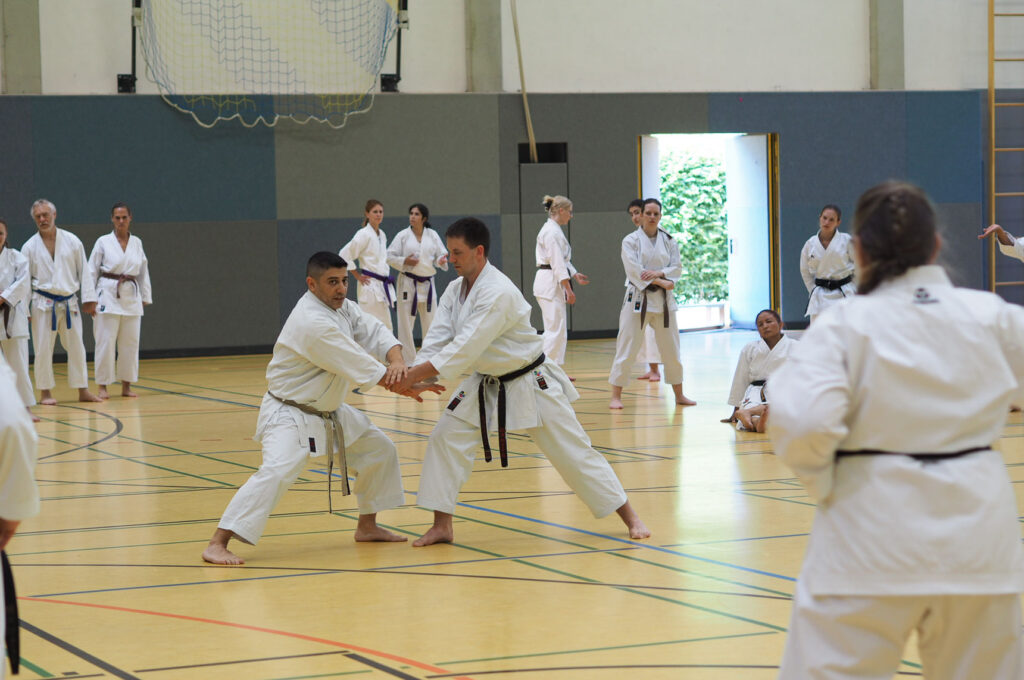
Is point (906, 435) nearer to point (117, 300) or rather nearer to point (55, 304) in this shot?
point (55, 304)

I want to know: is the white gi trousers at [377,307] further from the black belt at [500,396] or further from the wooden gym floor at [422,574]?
the black belt at [500,396]

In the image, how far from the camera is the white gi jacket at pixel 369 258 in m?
12.0

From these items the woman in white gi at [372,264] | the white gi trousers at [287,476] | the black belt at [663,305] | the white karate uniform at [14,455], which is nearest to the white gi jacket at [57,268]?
the woman in white gi at [372,264]

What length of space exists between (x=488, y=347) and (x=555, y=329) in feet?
19.9

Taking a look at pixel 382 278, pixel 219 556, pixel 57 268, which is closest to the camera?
pixel 219 556

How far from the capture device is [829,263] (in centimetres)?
1051

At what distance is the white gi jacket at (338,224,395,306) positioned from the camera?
39.4 feet

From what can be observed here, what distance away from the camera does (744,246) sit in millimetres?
17109

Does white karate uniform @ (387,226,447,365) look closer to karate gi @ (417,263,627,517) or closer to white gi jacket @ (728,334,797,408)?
white gi jacket @ (728,334,797,408)

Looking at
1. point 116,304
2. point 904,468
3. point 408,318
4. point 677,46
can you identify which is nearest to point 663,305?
point 408,318

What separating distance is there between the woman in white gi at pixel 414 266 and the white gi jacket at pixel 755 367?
14.3ft

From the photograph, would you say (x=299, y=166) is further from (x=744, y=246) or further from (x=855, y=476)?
(x=855, y=476)

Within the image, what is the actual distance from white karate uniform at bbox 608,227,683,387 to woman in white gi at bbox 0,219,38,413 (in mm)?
4414

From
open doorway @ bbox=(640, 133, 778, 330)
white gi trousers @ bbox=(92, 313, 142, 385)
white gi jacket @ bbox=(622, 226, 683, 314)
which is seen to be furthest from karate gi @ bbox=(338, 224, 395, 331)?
open doorway @ bbox=(640, 133, 778, 330)
